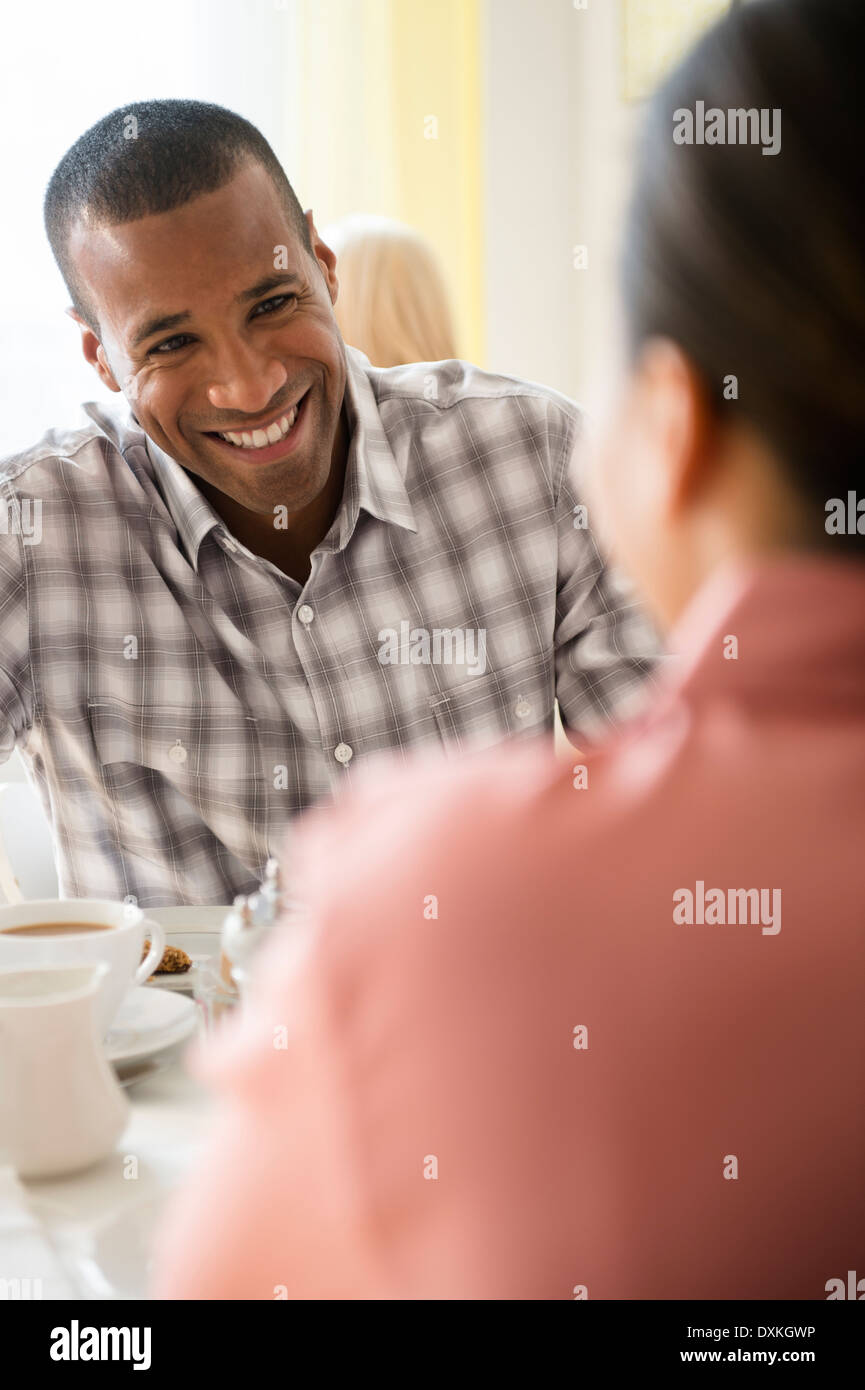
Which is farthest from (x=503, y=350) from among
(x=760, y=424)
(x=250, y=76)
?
(x=760, y=424)

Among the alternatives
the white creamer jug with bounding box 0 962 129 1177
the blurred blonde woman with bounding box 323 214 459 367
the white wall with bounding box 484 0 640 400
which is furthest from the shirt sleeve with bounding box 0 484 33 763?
the white wall with bounding box 484 0 640 400

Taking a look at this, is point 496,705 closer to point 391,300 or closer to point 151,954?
point 151,954

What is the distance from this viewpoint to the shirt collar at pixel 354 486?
1245 mm

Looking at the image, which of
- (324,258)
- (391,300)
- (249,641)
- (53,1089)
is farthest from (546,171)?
(53,1089)

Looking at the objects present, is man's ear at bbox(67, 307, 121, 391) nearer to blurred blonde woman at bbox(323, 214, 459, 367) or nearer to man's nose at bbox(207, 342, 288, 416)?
man's nose at bbox(207, 342, 288, 416)

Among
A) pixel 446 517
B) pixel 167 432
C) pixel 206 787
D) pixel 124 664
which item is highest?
pixel 167 432

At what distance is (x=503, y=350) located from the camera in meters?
3.18

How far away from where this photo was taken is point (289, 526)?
4.23 ft

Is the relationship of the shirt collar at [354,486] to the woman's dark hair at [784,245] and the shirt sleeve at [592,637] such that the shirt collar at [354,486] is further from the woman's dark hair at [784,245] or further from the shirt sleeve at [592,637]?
the woman's dark hair at [784,245]

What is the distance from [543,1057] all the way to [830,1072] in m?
0.08

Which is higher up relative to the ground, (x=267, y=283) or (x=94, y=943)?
(x=267, y=283)

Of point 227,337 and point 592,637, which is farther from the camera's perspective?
point 592,637

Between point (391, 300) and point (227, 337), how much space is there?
3.99 feet
